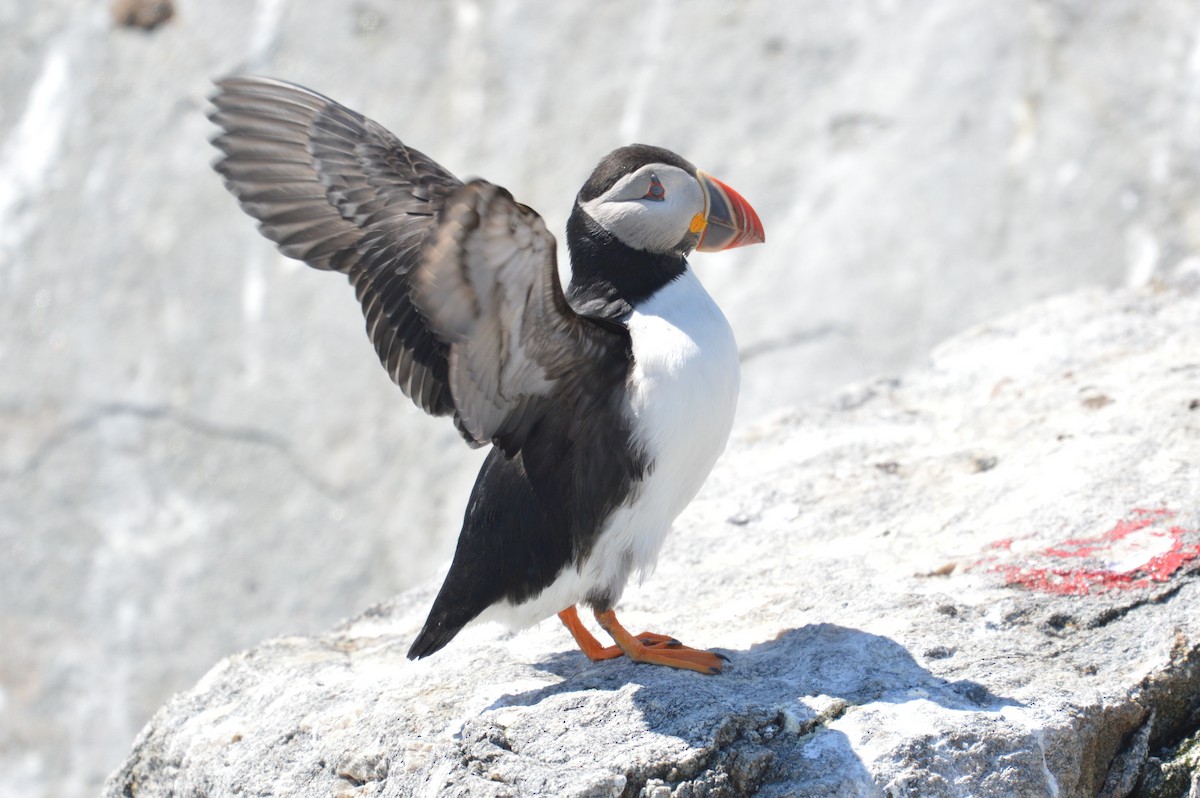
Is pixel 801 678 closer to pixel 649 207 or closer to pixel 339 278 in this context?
pixel 649 207

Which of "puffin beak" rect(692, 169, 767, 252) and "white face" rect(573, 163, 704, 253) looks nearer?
"white face" rect(573, 163, 704, 253)

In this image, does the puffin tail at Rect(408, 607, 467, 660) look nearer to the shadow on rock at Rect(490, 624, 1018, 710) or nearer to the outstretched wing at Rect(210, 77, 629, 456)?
the shadow on rock at Rect(490, 624, 1018, 710)

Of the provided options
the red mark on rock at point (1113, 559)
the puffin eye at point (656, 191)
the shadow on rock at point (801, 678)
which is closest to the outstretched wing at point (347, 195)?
the puffin eye at point (656, 191)

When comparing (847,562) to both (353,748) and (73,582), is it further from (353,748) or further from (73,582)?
(73,582)

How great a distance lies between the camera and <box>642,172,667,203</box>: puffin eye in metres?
3.70

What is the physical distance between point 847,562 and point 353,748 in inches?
61.6

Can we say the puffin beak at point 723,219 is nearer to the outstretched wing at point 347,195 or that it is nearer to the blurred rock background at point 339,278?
the outstretched wing at point 347,195

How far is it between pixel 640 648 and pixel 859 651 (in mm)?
571

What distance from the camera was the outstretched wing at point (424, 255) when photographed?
10.0 feet

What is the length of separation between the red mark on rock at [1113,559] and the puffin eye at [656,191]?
4.57 feet

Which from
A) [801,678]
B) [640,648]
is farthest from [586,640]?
[801,678]

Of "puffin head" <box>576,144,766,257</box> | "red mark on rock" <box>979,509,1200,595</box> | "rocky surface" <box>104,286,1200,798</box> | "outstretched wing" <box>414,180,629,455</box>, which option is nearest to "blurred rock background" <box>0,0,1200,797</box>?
"rocky surface" <box>104,286,1200,798</box>

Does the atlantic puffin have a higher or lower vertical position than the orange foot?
higher

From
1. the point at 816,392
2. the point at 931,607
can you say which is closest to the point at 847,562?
the point at 931,607
